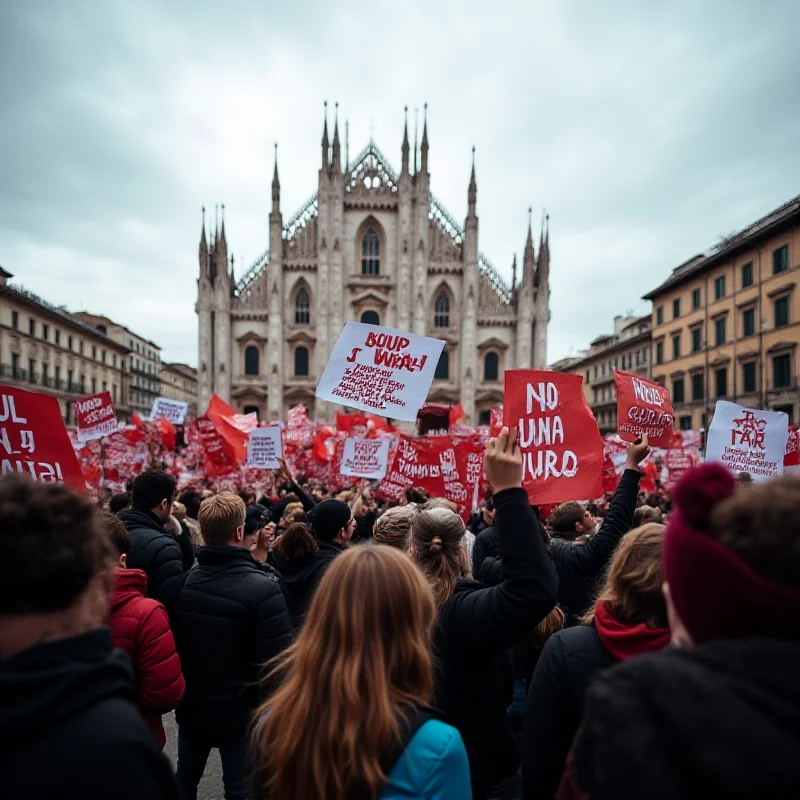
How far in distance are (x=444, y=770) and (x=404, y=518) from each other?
179 centimetres

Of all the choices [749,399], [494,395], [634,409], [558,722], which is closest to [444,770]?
[558,722]

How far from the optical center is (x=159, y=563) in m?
3.69

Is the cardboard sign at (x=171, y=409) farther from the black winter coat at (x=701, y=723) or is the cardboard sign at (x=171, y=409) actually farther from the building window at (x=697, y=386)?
the building window at (x=697, y=386)

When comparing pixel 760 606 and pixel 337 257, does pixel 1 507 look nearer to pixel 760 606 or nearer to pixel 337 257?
pixel 760 606

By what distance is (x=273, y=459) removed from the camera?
10.2 metres

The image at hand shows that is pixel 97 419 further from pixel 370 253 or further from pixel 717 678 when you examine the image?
pixel 370 253

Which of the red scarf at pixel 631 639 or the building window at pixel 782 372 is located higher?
the building window at pixel 782 372

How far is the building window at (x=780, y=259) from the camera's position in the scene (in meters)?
28.4

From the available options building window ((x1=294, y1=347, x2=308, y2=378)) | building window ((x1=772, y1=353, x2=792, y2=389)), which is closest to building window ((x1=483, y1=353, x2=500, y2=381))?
building window ((x1=294, y1=347, x2=308, y2=378))

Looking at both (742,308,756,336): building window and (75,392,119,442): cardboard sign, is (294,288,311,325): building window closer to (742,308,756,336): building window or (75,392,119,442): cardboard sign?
(742,308,756,336): building window

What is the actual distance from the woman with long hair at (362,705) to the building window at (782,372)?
108ft

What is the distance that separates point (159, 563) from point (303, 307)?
38.5 m

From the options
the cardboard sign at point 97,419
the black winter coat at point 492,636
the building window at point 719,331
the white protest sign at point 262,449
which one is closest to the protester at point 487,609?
the black winter coat at point 492,636

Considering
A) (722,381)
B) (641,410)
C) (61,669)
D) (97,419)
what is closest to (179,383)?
(722,381)
